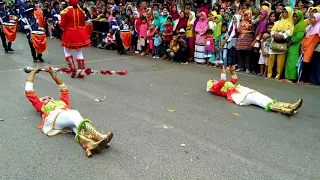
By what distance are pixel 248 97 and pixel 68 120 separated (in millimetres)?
3056

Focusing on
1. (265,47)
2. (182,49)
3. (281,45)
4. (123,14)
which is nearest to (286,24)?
(281,45)

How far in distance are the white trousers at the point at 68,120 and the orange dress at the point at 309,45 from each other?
538cm

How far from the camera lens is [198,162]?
351cm

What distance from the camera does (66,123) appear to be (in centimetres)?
412

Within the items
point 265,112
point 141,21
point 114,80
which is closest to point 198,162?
point 265,112

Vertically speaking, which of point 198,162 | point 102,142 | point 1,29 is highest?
point 1,29

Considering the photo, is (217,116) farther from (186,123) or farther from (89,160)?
(89,160)

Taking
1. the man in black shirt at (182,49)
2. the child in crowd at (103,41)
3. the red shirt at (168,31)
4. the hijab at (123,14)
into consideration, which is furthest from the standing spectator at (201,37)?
the child in crowd at (103,41)

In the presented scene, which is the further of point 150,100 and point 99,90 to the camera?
point 99,90

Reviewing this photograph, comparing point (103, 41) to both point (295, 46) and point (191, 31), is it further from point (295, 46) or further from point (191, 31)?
point (295, 46)

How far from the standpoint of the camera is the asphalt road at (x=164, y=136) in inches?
131

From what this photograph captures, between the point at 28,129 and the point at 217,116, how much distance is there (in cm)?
279

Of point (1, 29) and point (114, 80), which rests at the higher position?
point (1, 29)

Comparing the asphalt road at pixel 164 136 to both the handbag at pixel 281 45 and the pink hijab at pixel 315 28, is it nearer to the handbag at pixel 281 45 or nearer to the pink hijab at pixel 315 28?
the handbag at pixel 281 45
